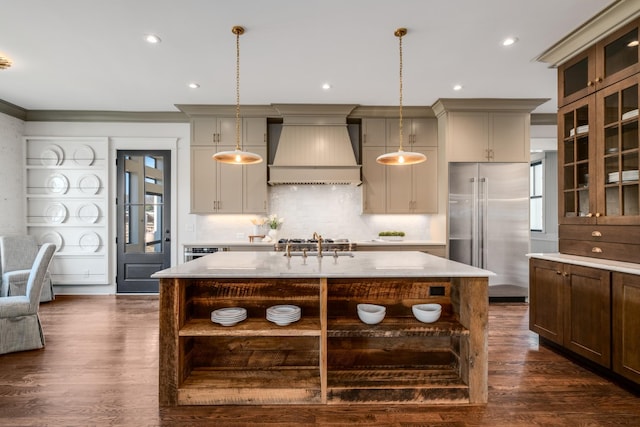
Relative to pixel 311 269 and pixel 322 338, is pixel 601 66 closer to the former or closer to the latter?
pixel 311 269

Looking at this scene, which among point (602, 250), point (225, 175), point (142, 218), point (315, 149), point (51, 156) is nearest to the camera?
point (602, 250)

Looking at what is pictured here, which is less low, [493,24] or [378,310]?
[493,24]

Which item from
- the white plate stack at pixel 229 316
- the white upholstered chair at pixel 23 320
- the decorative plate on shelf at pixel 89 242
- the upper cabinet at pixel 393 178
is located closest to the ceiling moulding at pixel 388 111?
the upper cabinet at pixel 393 178

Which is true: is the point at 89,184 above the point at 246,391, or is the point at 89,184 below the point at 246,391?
above

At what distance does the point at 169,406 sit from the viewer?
87.4 inches

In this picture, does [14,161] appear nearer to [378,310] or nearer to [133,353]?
[133,353]

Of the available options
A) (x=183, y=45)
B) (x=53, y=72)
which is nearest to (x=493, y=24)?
(x=183, y=45)

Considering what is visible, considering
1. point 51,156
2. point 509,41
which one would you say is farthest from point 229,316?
point 51,156

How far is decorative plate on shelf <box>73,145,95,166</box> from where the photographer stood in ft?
17.5

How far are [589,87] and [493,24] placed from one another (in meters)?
1.04

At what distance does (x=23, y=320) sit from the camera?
3143 mm

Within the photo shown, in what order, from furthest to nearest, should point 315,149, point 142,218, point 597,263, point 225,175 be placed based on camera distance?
1. point 142,218
2. point 225,175
3. point 315,149
4. point 597,263

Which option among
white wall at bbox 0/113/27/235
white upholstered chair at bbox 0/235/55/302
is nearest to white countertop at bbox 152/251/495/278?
white upholstered chair at bbox 0/235/55/302

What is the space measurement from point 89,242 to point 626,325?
6.60 m
